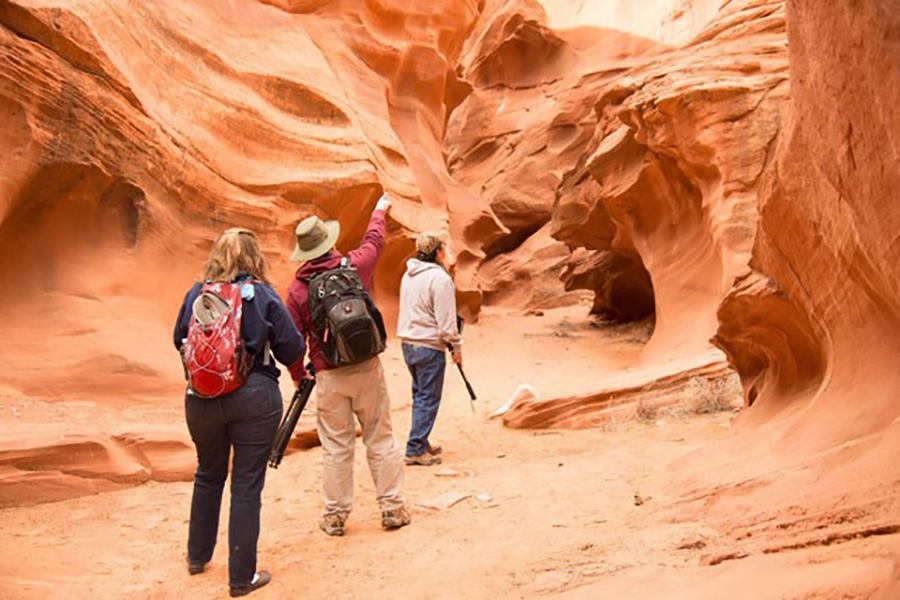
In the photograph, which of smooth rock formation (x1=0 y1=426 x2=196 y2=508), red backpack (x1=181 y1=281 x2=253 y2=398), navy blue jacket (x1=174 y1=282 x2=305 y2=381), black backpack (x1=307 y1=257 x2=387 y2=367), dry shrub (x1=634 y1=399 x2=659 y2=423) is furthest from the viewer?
dry shrub (x1=634 y1=399 x2=659 y2=423)

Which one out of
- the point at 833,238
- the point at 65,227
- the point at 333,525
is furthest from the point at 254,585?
the point at 65,227

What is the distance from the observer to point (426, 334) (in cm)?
553

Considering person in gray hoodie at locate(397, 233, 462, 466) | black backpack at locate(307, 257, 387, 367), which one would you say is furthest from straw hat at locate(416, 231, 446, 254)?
black backpack at locate(307, 257, 387, 367)

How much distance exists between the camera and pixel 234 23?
34.6ft

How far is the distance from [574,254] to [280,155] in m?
10.7

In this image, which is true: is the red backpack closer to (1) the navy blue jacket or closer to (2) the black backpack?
(1) the navy blue jacket

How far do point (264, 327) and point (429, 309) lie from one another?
230 centimetres

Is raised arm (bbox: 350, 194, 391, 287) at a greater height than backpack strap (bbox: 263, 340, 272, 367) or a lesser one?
greater

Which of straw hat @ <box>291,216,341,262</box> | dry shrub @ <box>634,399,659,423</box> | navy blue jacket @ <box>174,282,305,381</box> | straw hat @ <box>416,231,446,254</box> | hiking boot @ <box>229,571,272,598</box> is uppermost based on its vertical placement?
straw hat @ <box>416,231,446,254</box>

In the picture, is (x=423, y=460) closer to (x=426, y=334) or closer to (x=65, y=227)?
(x=426, y=334)

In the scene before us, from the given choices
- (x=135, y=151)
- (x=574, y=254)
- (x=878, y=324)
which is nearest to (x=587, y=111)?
(x=574, y=254)

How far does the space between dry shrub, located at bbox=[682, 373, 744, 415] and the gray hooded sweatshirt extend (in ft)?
7.59

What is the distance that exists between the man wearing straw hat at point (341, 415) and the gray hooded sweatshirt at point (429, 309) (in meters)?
1.46

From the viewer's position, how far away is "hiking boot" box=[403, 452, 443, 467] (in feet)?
18.2
